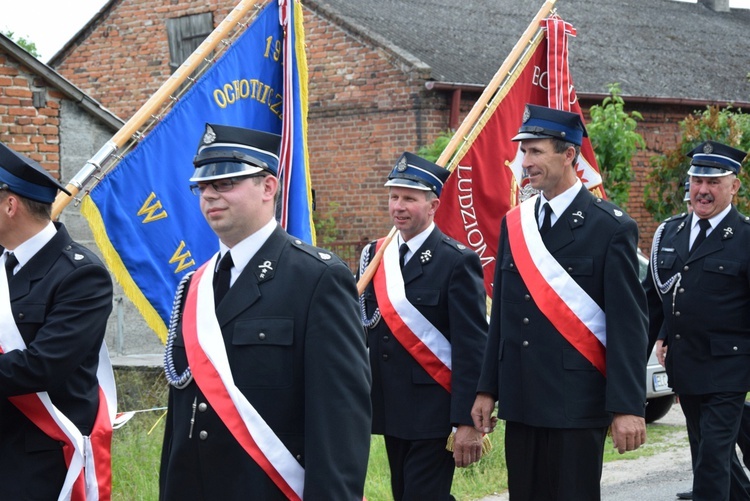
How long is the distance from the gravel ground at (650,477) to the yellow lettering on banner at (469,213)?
178cm

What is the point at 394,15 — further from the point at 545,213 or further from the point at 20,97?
the point at 545,213

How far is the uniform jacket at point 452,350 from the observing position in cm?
566

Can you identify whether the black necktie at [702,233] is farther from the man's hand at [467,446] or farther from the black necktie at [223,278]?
the black necktie at [223,278]

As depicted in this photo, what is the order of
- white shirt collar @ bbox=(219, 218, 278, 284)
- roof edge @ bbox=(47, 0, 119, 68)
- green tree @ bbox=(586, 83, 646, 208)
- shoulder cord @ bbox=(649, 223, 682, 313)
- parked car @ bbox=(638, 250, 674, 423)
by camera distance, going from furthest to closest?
roof edge @ bbox=(47, 0, 119, 68) → green tree @ bbox=(586, 83, 646, 208) → parked car @ bbox=(638, 250, 674, 423) → shoulder cord @ bbox=(649, 223, 682, 313) → white shirt collar @ bbox=(219, 218, 278, 284)

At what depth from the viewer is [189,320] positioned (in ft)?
11.4

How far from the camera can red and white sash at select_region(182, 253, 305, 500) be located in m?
3.31

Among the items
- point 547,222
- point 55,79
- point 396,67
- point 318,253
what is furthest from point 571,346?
point 396,67

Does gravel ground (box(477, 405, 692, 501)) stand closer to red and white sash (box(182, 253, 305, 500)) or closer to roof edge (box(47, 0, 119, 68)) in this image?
red and white sash (box(182, 253, 305, 500))

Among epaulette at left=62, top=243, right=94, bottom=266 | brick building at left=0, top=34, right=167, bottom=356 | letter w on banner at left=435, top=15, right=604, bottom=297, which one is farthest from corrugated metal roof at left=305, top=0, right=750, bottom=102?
epaulette at left=62, top=243, right=94, bottom=266

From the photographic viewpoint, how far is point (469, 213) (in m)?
7.07

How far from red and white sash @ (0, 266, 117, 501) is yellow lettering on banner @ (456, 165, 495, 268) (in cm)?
327

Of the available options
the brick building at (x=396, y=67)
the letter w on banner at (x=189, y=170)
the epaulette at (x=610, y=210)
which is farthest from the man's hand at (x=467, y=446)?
the brick building at (x=396, y=67)

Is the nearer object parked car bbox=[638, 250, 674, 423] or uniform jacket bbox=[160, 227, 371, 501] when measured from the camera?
uniform jacket bbox=[160, 227, 371, 501]

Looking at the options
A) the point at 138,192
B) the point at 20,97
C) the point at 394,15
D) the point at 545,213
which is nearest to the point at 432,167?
the point at 545,213
